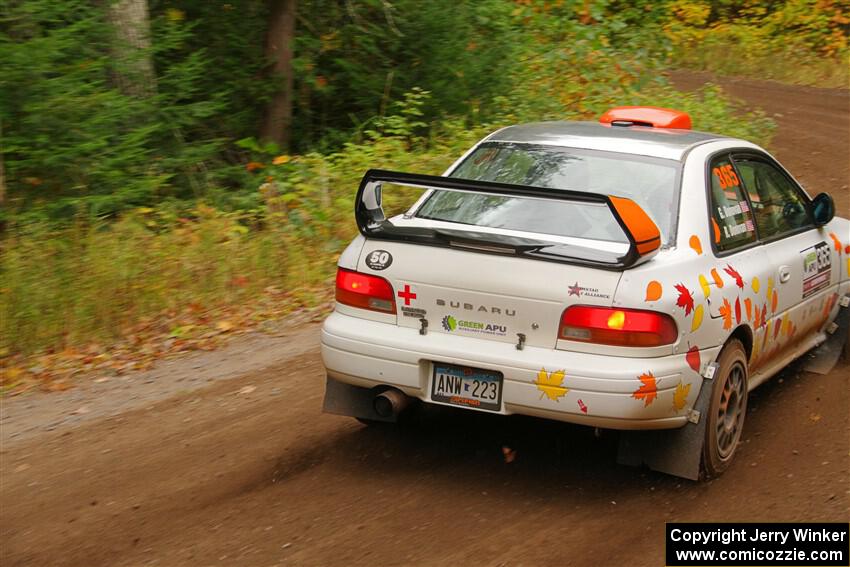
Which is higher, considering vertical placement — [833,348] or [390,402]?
[390,402]

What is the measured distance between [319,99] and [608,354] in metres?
10.6

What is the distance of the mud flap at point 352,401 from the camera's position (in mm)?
5625

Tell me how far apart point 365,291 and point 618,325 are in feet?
4.21

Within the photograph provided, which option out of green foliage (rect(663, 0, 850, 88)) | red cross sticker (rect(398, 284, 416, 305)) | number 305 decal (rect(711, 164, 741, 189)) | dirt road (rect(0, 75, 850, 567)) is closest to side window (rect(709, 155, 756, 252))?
number 305 decal (rect(711, 164, 741, 189))

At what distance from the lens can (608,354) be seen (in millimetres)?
4770

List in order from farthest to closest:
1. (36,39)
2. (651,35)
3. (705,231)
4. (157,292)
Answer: (651,35) < (36,39) < (157,292) < (705,231)

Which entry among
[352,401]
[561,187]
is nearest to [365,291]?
[352,401]

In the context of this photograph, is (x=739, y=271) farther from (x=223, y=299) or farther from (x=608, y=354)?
(x=223, y=299)

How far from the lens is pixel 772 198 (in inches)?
248

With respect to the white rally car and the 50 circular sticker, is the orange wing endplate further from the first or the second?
the 50 circular sticker

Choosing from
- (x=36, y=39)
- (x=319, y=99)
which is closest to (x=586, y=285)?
(x=36, y=39)

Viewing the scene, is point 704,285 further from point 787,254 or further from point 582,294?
point 787,254

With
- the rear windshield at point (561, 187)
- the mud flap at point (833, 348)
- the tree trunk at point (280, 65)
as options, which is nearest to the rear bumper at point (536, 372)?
the rear windshield at point (561, 187)

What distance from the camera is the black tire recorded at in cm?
513
